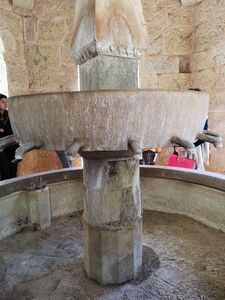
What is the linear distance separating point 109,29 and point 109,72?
0.23 metres

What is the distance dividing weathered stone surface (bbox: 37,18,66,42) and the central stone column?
92.4 inches

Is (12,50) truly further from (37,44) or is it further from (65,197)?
(65,197)

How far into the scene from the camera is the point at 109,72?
1.57 meters

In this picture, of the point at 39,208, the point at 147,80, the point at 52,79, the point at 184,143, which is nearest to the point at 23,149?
the point at 184,143

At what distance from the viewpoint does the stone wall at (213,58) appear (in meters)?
3.59

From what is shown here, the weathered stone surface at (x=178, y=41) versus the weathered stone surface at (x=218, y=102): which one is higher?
the weathered stone surface at (x=178, y=41)

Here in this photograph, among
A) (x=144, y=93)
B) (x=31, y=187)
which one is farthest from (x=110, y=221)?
(x=31, y=187)

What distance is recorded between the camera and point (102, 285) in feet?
4.91

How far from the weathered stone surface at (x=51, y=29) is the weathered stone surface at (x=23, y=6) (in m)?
0.18

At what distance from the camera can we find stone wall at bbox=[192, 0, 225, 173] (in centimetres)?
359

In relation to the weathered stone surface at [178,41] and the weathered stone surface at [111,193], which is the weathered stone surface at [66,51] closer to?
the weathered stone surface at [178,41]

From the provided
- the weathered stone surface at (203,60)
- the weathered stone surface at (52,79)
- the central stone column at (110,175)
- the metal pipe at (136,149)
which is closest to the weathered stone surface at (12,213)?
the central stone column at (110,175)

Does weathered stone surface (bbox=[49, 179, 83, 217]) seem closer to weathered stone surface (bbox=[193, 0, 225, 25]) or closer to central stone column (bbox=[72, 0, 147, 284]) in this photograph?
central stone column (bbox=[72, 0, 147, 284])

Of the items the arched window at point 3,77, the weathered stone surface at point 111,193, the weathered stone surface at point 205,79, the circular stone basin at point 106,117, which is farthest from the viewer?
the weathered stone surface at point 205,79
